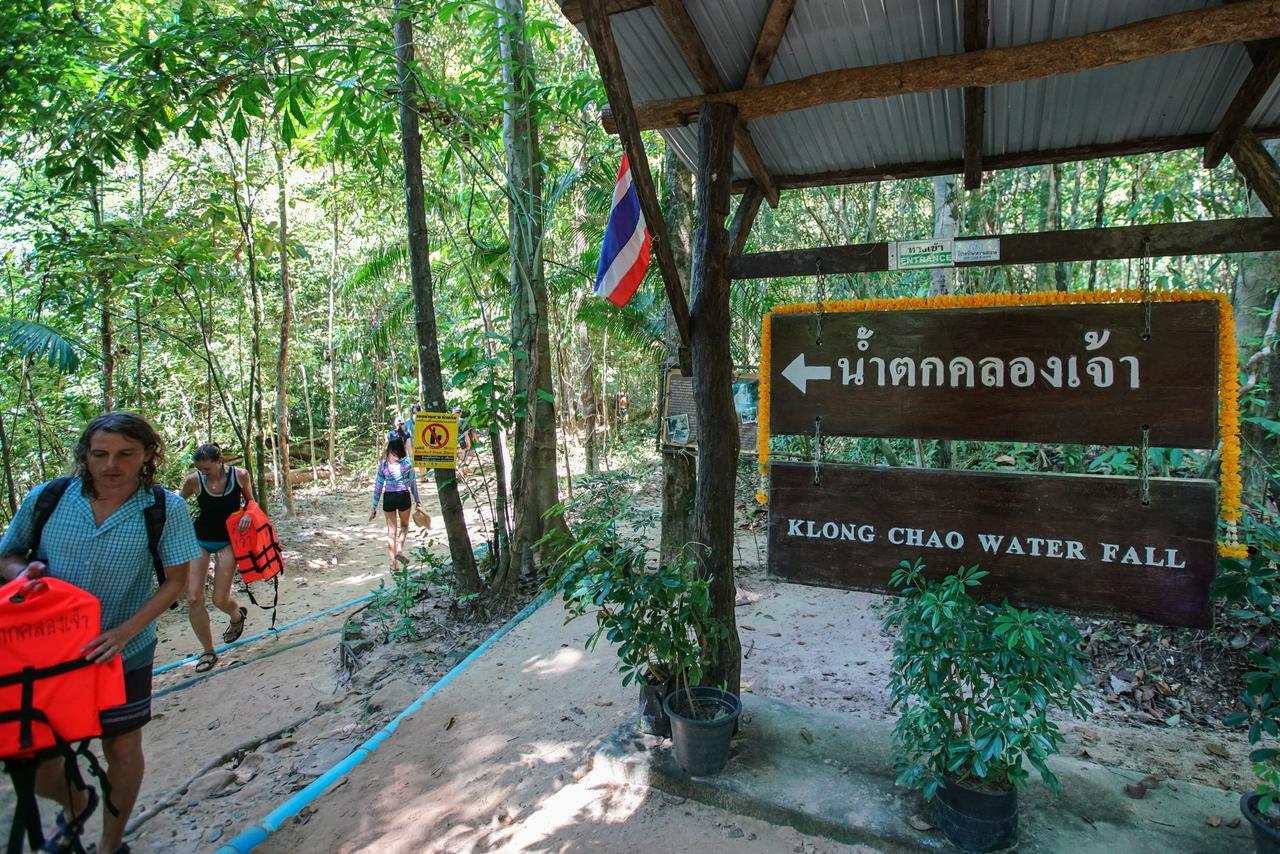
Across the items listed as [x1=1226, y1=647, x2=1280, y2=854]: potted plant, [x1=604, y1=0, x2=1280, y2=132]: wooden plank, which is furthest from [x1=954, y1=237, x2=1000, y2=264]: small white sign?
[x1=1226, y1=647, x2=1280, y2=854]: potted plant

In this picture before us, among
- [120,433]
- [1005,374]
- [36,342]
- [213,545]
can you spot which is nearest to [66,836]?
[120,433]

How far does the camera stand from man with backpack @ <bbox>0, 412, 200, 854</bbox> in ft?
8.80

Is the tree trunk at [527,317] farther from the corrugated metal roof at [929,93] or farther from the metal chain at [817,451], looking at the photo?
the metal chain at [817,451]

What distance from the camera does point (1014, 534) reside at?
8.90 ft

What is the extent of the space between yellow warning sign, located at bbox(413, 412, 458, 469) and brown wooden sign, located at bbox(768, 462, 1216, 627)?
3.54 m

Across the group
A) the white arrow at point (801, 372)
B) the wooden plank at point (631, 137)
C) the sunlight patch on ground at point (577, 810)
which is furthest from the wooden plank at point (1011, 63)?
the sunlight patch on ground at point (577, 810)

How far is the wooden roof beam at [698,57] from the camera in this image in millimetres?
2584

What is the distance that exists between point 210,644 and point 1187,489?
22.0ft

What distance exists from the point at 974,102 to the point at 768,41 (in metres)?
0.98

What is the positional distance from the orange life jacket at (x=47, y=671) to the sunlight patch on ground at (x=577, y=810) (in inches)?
67.6

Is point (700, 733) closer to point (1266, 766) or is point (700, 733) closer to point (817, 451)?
point (817, 451)

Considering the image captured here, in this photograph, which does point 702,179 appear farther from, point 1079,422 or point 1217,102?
point 1217,102

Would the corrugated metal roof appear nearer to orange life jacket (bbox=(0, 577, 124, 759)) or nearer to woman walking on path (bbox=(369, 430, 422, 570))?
orange life jacket (bbox=(0, 577, 124, 759))

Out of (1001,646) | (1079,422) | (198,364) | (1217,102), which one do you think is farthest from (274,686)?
(198,364)
